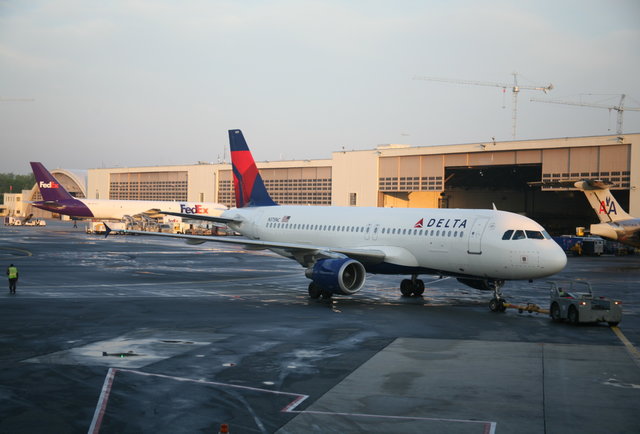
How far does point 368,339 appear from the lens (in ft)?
69.9

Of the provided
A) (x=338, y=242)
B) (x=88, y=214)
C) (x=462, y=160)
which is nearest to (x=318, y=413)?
(x=338, y=242)

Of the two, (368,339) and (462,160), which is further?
(462,160)

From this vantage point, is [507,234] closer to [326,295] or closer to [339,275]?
[339,275]

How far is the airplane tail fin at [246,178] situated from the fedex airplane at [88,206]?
52627 mm

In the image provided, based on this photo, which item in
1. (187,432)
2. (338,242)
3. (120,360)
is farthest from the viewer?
(338,242)

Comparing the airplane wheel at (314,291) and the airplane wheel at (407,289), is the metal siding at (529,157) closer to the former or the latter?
the airplane wheel at (407,289)

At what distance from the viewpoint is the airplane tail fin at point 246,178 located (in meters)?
44.4

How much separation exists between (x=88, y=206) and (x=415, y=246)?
268 ft

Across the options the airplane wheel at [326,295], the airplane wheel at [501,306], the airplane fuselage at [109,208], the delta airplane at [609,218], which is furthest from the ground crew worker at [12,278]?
the airplane fuselage at [109,208]

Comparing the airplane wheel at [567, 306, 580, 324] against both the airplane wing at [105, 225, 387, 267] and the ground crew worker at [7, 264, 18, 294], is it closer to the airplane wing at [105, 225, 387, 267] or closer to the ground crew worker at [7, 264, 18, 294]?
the airplane wing at [105, 225, 387, 267]

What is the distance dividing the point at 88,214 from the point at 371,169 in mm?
44465

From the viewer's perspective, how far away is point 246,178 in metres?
44.6

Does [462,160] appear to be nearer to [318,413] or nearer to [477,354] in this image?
[477,354]

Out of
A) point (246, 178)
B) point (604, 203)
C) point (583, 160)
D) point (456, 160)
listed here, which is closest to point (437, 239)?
point (246, 178)
